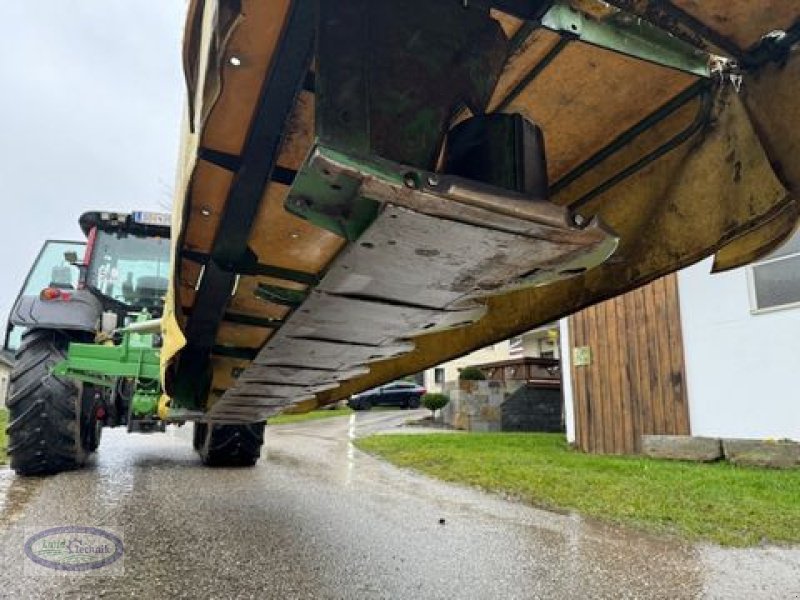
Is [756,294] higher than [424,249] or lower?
higher

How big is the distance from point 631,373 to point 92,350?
6.84 m

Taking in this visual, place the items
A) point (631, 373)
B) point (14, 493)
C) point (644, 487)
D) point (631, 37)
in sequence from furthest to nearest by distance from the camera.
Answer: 1. point (631, 373)
2. point (644, 487)
3. point (14, 493)
4. point (631, 37)

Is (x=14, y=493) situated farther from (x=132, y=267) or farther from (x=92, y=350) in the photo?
(x=132, y=267)

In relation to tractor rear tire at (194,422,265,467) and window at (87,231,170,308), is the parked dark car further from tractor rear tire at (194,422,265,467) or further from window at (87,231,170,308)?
window at (87,231,170,308)

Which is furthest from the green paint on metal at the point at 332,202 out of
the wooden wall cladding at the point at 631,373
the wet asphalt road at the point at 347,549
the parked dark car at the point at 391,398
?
the parked dark car at the point at 391,398

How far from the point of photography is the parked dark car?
2448 centimetres

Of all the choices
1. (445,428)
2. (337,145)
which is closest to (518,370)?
(445,428)

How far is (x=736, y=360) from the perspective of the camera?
7.57 m

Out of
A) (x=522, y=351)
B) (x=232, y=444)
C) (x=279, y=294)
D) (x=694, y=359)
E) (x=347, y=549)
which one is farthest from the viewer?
(x=522, y=351)

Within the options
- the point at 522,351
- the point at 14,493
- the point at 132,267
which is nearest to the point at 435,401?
the point at 132,267

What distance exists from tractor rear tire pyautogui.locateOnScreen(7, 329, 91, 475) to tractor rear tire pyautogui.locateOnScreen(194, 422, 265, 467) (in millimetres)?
1354

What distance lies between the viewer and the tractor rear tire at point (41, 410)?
4.95m

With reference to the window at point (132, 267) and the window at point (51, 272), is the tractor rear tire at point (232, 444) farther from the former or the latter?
the window at point (51, 272)

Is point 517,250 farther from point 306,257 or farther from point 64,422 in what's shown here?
point 64,422
